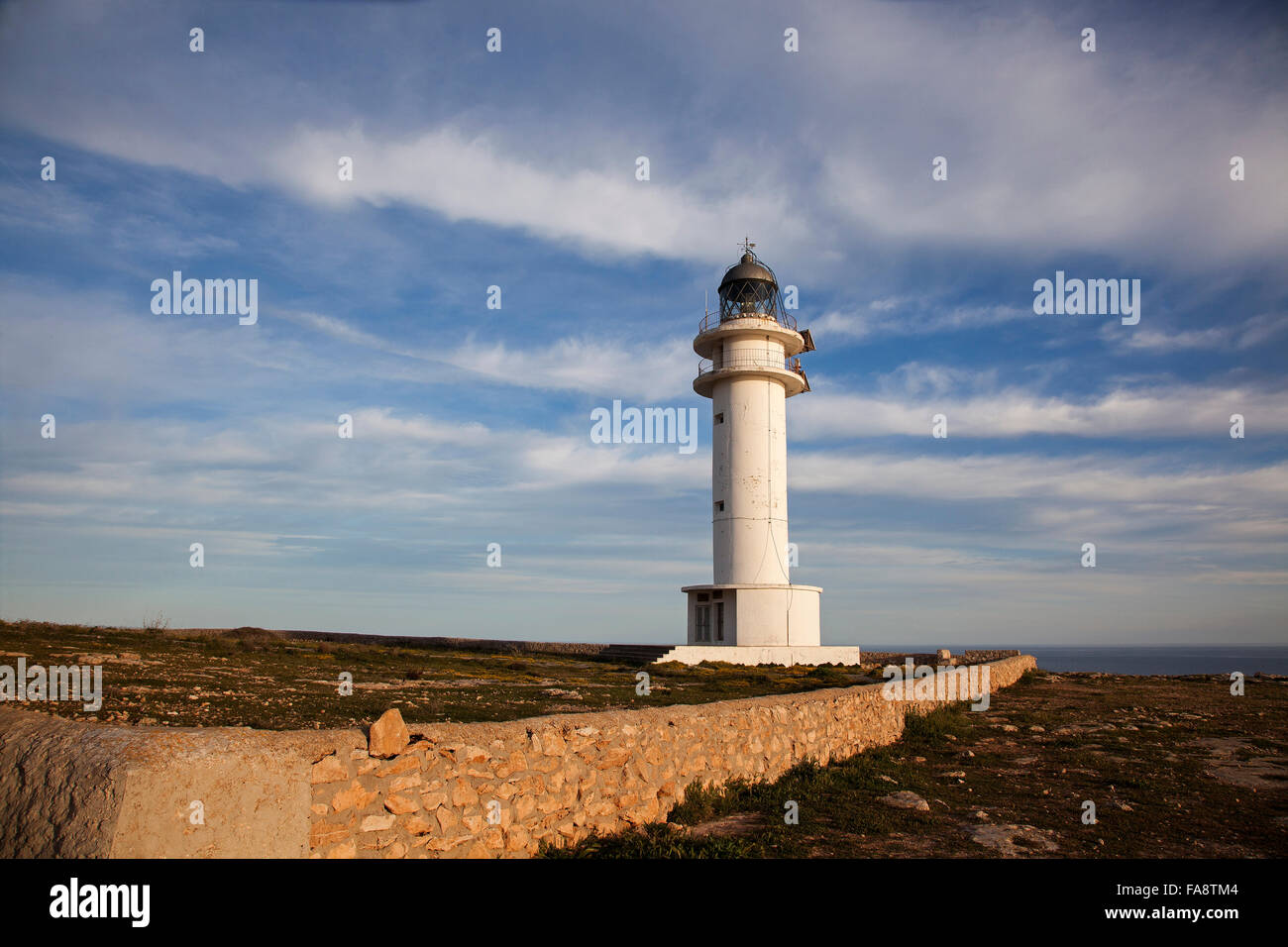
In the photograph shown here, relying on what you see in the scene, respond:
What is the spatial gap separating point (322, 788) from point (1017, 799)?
7357 mm

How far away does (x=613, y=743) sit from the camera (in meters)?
7.11

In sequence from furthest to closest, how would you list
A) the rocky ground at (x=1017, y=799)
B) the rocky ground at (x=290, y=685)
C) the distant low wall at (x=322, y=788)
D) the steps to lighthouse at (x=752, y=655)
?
1. the steps to lighthouse at (x=752, y=655)
2. the rocky ground at (x=290, y=685)
3. the rocky ground at (x=1017, y=799)
4. the distant low wall at (x=322, y=788)

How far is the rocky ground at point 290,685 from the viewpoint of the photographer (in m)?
7.21

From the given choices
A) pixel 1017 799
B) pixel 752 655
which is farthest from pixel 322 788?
pixel 752 655

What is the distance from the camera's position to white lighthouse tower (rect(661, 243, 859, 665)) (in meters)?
28.9

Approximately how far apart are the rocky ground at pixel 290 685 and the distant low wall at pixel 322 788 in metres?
0.65

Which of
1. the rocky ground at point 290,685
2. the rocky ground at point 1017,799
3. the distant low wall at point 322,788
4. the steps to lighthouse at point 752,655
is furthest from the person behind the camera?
the steps to lighthouse at point 752,655

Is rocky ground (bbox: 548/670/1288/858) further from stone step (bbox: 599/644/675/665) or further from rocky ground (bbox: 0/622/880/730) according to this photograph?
stone step (bbox: 599/644/675/665)

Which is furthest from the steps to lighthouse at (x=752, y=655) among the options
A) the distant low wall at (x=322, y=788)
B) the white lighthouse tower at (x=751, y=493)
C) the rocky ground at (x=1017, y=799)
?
the distant low wall at (x=322, y=788)

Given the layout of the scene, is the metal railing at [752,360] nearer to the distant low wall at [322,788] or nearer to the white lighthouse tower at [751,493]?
the white lighthouse tower at [751,493]
